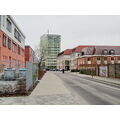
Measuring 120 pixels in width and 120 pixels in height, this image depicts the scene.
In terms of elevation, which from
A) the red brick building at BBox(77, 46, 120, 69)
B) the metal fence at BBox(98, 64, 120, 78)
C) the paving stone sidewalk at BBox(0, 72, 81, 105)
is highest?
the red brick building at BBox(77, 46, 120, 69)

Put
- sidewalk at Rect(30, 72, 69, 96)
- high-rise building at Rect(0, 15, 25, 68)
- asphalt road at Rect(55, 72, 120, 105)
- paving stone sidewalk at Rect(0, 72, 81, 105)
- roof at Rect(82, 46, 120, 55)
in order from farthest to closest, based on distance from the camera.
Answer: roof at Rect(82, 46, 120, 55)
high-rise building at Rect(0, 15, 25, 68)
sidewalk at Rect(30, 72, 69, 96)
asphalt road at Rect(55, 72, 120, 105)
paving stone sidewalk at Rect(0, 72, 81, 105)

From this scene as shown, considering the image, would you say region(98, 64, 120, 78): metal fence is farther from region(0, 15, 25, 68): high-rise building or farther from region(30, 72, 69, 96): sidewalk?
region(0, 15, 25, 68): high-rise building

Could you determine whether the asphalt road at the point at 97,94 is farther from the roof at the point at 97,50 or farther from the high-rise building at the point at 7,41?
the roof at the point at 97,50

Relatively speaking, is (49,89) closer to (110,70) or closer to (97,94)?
(97,94)

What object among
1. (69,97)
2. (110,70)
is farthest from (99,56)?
(69,97)

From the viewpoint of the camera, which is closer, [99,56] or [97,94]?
[97,94]

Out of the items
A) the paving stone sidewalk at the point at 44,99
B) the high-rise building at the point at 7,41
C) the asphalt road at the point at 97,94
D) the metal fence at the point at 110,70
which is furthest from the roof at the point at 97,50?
the paving stone sidewalk at the point at 44,99

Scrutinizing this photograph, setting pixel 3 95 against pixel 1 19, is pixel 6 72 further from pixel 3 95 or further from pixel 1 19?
pixel 3 95

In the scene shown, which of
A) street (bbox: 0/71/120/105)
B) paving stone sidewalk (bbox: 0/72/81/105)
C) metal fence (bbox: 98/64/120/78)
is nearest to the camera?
paving stone sidewalk (bbox: 0/72/81/105)

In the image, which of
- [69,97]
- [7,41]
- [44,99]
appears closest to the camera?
[44,99]

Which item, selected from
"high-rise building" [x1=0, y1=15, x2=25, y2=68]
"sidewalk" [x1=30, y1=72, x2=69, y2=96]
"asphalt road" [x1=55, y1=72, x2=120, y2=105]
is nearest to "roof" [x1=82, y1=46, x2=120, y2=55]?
"high-rise building" [x1=0, y1=15, x2=25, y2=68]

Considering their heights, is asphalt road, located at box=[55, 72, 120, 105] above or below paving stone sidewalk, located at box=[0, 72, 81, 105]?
below

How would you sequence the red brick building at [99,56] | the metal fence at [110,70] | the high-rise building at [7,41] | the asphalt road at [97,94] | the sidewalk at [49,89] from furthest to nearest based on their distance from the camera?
the red brick building at [99,56], the high-rise building at [7,41], the metal fence at [110,70], the sidewalk at [49,89], the asphalt road at [97,94]
